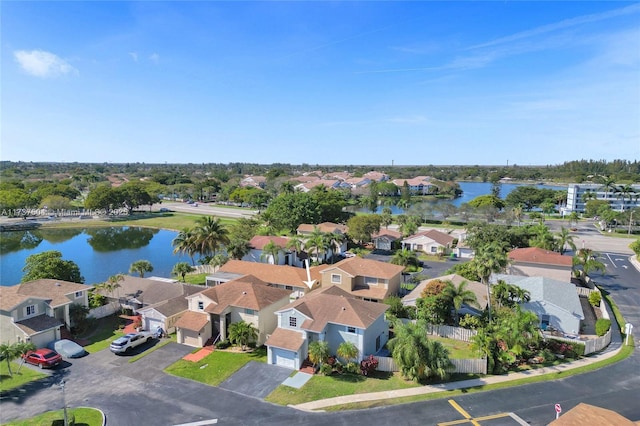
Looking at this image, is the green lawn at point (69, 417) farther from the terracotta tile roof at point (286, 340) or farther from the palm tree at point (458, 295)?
the palm tree at point (458, 295)

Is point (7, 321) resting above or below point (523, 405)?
above

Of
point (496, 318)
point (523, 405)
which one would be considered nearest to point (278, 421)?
point (523, 405)

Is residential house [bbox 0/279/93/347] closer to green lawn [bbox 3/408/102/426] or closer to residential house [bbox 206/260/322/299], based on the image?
green lawn [bbox 3/408/102/426]

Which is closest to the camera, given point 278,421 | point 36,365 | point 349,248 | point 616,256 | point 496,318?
point 278,421

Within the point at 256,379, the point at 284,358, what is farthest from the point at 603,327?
the point at 256,379

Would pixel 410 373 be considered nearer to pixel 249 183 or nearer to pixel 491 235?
pixel 491 235

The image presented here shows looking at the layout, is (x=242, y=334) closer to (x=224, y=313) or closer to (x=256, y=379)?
(x=224, y=313)

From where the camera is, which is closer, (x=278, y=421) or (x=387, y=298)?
(x=278, y=421)

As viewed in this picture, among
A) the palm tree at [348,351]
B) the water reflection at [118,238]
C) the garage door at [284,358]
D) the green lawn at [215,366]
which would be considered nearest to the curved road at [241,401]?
the green lawn at [215,366]
